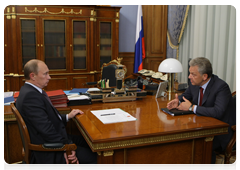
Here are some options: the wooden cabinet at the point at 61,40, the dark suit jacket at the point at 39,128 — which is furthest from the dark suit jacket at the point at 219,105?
the wooden cabinet at the point at 61,40

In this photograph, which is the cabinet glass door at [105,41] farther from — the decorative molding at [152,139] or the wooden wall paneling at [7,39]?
the decorative molding at [152,139]

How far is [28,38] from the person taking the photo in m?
4.76

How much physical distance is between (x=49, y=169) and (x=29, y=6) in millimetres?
3979

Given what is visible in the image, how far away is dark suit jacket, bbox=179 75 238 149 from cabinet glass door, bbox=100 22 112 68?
339 cm

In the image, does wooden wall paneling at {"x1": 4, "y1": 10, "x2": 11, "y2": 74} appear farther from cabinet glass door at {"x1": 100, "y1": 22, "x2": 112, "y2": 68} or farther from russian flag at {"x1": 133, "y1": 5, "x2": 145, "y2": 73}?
russian flag at {"x1": 133, "y1": 5, "x2": 145, "y2": 73}

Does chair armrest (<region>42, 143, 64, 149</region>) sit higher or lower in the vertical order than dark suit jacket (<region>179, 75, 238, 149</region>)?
lower

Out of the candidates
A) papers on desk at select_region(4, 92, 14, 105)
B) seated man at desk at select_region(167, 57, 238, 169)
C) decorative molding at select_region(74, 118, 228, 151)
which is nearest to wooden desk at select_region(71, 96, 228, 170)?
decorative molding at select_region(74, 118, 228, 151)

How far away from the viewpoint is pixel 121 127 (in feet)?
5.42

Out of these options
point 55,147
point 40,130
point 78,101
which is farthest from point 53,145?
point 78,101

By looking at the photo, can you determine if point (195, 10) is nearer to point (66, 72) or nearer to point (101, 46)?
point (101, 46)

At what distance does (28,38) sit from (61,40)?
2.23 ft

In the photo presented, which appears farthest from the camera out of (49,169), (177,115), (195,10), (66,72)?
(66,72)

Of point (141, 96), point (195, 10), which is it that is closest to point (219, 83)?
point (141, 96)

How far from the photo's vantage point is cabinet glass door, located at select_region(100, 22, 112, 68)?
5129 millimetres
